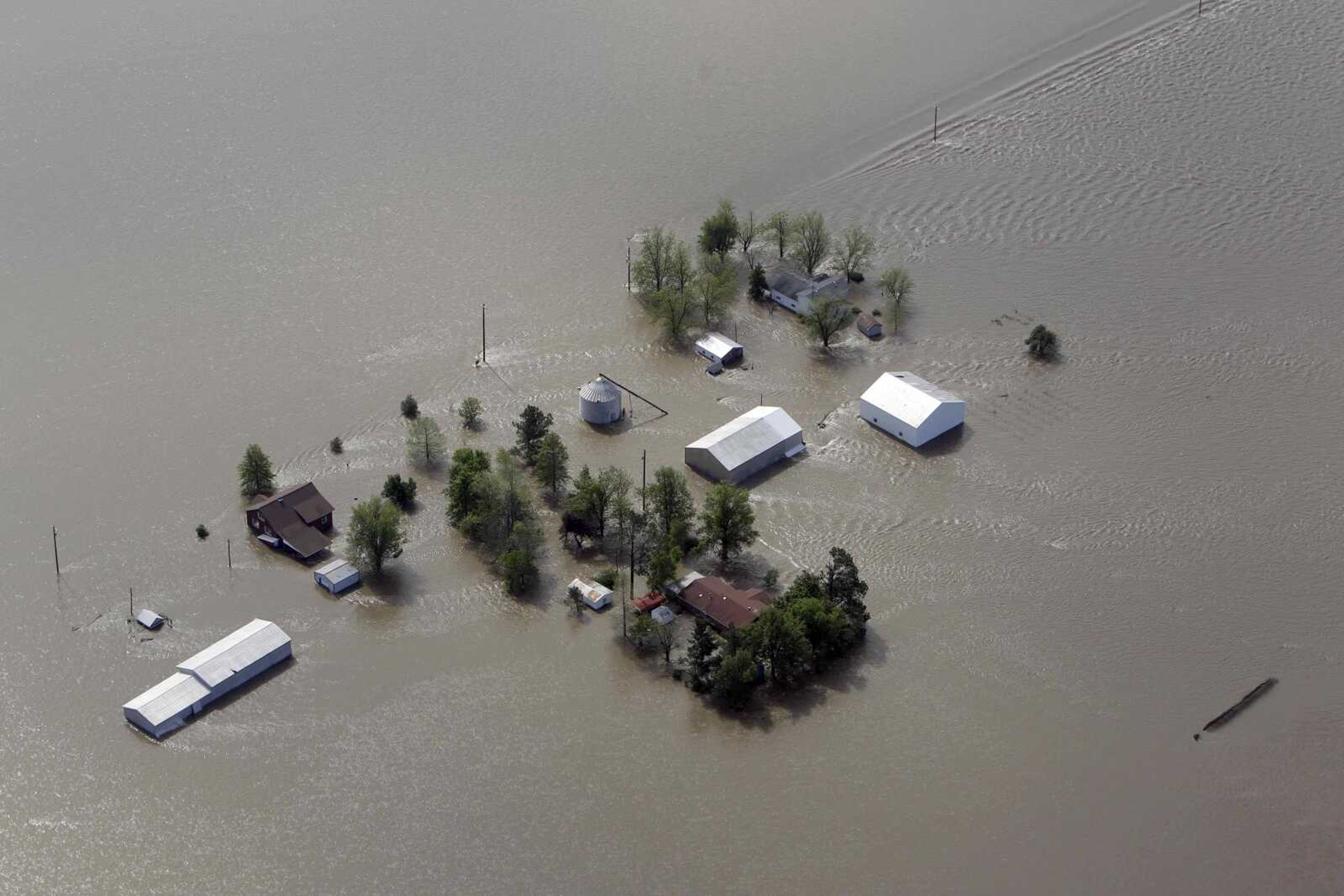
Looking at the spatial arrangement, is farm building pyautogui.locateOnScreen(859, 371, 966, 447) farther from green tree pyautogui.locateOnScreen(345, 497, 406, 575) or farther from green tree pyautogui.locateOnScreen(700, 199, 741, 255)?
green tree pyautogui.locateOnScreen(345, 497, 406, 575)

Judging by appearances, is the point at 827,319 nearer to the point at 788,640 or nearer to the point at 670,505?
the point at 670,505

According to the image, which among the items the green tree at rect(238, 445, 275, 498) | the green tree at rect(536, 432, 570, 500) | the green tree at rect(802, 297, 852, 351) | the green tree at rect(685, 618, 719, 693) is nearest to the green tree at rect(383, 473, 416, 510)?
the green tree at rect(238, 445, 275, 498)

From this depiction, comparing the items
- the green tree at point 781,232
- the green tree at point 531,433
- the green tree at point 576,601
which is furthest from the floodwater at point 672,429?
the green tree at point 781,232

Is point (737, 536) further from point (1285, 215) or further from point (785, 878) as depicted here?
point (1285, 215)

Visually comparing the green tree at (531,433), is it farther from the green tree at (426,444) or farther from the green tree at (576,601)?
the green tree at (576,601)

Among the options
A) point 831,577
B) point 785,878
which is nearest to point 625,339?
point 831,577

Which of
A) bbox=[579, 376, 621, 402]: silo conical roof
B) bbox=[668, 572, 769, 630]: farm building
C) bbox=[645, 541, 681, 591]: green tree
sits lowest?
bbox=[668, 572, 769, 630]: farm building

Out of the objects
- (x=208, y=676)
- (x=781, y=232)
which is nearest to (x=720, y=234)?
(x=781, y=232)
